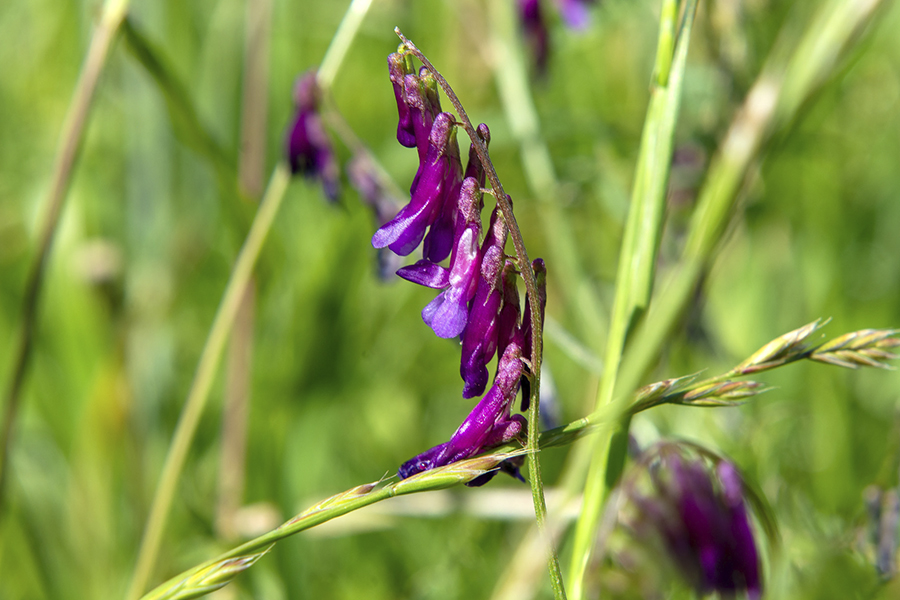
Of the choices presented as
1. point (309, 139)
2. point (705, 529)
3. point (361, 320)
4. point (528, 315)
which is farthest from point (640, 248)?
point (361, 320)

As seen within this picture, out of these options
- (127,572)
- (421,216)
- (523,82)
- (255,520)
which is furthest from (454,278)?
(127,572)

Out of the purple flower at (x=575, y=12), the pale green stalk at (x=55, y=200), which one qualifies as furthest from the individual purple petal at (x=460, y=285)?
the purple flower at (x=575, y=12)

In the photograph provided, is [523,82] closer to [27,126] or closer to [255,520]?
[255,520]

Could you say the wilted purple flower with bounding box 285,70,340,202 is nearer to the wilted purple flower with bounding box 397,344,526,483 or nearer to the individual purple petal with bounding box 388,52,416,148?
the individual purple petal with bounding box 388,52,416,148

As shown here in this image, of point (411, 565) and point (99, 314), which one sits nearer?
point (411, 565)

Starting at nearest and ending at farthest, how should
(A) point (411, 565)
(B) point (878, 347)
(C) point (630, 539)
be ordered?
(B) point (878, 347) < (C) point (630, 539) < (A) point (411, 565)

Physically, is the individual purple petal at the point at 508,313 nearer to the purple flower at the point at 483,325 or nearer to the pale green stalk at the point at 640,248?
the purple flower at the point at 483,325

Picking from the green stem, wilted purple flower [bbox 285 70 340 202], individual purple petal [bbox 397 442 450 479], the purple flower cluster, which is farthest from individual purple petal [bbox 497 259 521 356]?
wilted purple flower [bbox 285 70 340 202]
